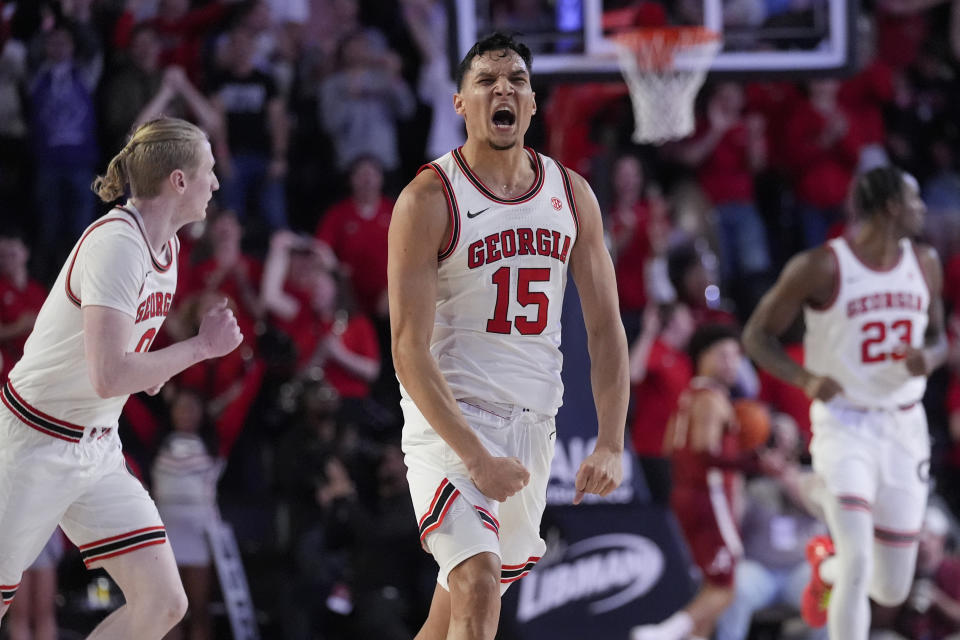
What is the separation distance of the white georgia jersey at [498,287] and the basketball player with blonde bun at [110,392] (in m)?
0.75

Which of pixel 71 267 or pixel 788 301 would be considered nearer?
pixel 71 267

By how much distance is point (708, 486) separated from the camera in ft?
28.3

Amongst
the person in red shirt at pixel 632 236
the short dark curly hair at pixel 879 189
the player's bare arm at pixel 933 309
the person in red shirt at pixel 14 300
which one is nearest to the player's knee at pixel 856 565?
the player's bare arm at pixel 933 309

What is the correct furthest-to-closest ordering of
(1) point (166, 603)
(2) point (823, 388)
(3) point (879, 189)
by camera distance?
(3) point (879, 189) < (2) point (823, 388) < (1) point (166, 603)

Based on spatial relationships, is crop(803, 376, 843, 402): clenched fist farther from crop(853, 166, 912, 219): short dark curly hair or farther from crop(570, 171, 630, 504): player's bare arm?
crop(570, 171, 630, 504): player's bare arm

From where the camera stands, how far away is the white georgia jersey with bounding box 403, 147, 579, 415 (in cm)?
460

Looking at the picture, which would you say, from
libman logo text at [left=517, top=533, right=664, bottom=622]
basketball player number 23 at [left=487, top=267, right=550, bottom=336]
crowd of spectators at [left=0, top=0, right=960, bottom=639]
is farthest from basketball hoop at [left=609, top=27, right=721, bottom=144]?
basketball player number 23 at [left=487, top=267, right=550, bottom=336]

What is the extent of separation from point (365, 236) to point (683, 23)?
2.69 metres

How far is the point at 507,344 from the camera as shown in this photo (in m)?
4.67

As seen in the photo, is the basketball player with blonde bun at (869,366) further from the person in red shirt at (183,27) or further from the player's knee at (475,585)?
the person in red shirt at (183,27)

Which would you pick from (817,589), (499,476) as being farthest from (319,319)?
(499,476)

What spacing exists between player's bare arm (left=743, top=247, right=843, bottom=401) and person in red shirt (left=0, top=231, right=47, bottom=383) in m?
4.50

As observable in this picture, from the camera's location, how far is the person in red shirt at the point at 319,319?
9.04m

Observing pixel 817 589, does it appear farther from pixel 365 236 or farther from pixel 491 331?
pixel 365 236
